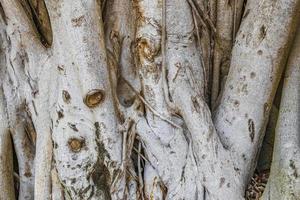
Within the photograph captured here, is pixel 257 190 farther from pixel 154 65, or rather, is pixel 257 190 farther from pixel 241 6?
pixel 241 6

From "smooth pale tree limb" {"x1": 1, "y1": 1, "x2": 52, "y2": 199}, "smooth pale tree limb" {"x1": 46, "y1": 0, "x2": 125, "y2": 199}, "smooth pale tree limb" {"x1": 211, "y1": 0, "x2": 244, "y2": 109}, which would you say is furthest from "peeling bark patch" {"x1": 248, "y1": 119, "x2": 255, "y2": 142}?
"smooth pale tree limb" {"x1": 1, "y1": 1, "x2": 52, "y2": 199}

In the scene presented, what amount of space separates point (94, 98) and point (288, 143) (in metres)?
0.72

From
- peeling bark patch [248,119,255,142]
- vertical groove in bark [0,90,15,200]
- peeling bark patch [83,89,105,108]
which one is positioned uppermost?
peeling bark patch [83,89,105,108]

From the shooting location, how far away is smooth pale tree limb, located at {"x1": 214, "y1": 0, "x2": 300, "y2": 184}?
183cm

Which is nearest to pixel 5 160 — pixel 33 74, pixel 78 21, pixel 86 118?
pixel 33 74

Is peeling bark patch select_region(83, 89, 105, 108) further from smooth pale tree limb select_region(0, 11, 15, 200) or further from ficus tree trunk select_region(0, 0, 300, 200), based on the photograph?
smooth pale tree limb select_region(0, 11, 15, 200)

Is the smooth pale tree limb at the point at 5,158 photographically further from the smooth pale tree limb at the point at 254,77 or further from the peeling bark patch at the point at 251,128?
the peeling bark patch at the point at 251,128

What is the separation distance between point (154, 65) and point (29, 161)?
76cm

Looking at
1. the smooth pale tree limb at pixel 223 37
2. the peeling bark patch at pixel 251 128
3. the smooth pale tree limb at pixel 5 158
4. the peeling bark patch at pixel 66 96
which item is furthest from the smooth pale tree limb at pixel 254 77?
the smooth pale tree limb at pixel 5 158

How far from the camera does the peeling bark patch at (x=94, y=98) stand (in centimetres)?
188

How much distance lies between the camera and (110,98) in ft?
6.30

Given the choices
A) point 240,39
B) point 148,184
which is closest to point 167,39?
point 240,39

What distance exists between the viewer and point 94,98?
1898 mm

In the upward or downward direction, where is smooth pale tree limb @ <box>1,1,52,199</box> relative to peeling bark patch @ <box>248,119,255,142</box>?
upward
